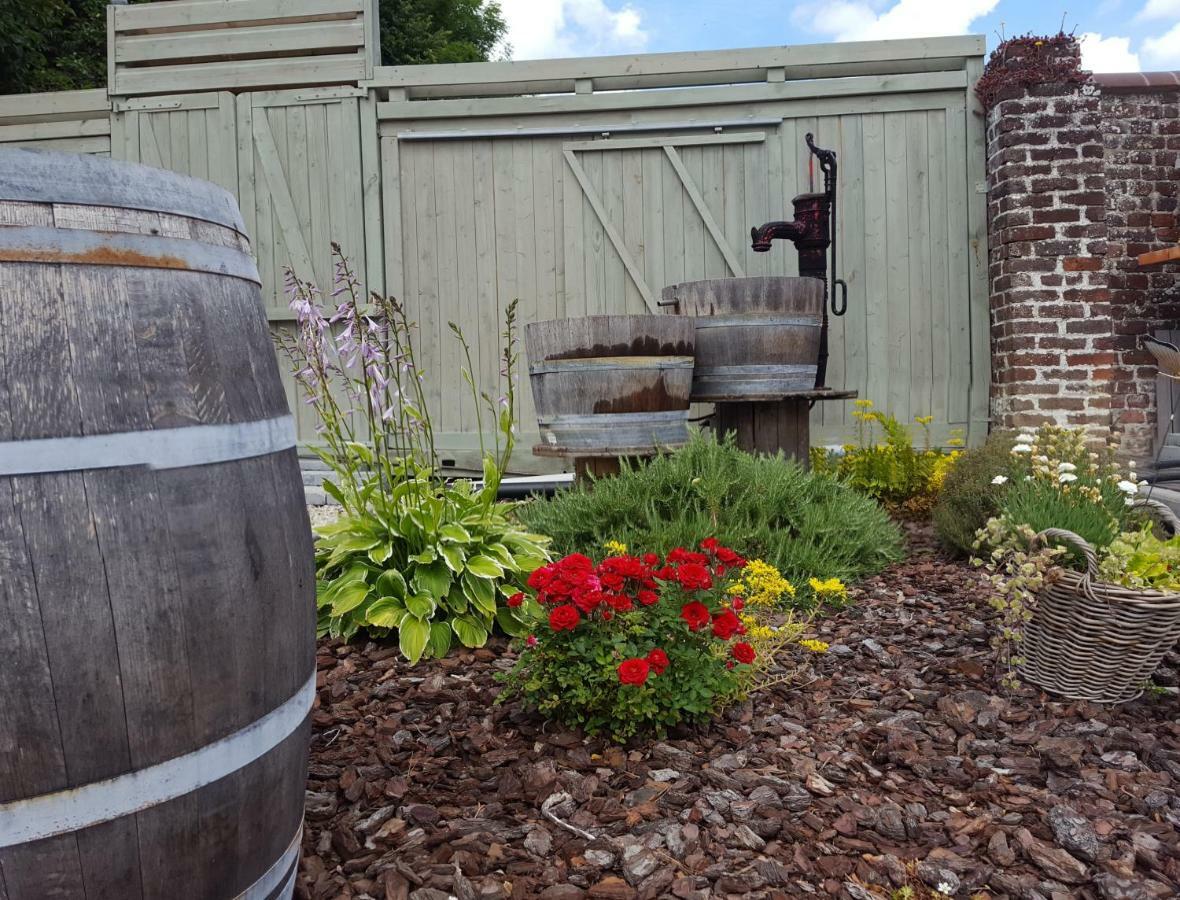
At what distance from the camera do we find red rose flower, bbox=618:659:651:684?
2.04 metres

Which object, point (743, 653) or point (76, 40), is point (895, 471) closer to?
point (743, 653)

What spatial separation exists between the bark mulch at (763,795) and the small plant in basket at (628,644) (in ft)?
0.29

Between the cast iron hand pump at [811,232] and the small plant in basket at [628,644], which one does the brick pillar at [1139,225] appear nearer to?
the cast iron hand pump at [811,232]

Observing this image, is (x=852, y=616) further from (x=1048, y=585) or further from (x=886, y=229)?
(x=886, y=229)

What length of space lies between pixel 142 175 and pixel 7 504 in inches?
17.9

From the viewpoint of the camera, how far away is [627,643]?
2.26 m

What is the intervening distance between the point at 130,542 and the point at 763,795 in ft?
4.54

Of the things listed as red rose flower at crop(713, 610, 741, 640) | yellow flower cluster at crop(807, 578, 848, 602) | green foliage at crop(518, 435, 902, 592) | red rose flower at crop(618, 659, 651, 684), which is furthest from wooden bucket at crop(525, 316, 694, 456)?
red rose flower at crop(618, 659, 651, 684)

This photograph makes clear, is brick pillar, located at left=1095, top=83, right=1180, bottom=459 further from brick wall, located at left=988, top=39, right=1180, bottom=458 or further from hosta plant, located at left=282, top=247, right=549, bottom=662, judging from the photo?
hosta plant, located at left=282, top=247, right=549, bottom=662

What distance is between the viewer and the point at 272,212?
6.48 m

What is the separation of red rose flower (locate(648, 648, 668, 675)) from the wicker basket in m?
1.07

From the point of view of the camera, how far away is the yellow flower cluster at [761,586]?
286cm

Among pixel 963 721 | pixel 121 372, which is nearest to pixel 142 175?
pixel 121 372

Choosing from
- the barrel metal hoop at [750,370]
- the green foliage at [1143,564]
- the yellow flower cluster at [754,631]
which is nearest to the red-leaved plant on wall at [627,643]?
the yellow flower cluster at [754,631]
